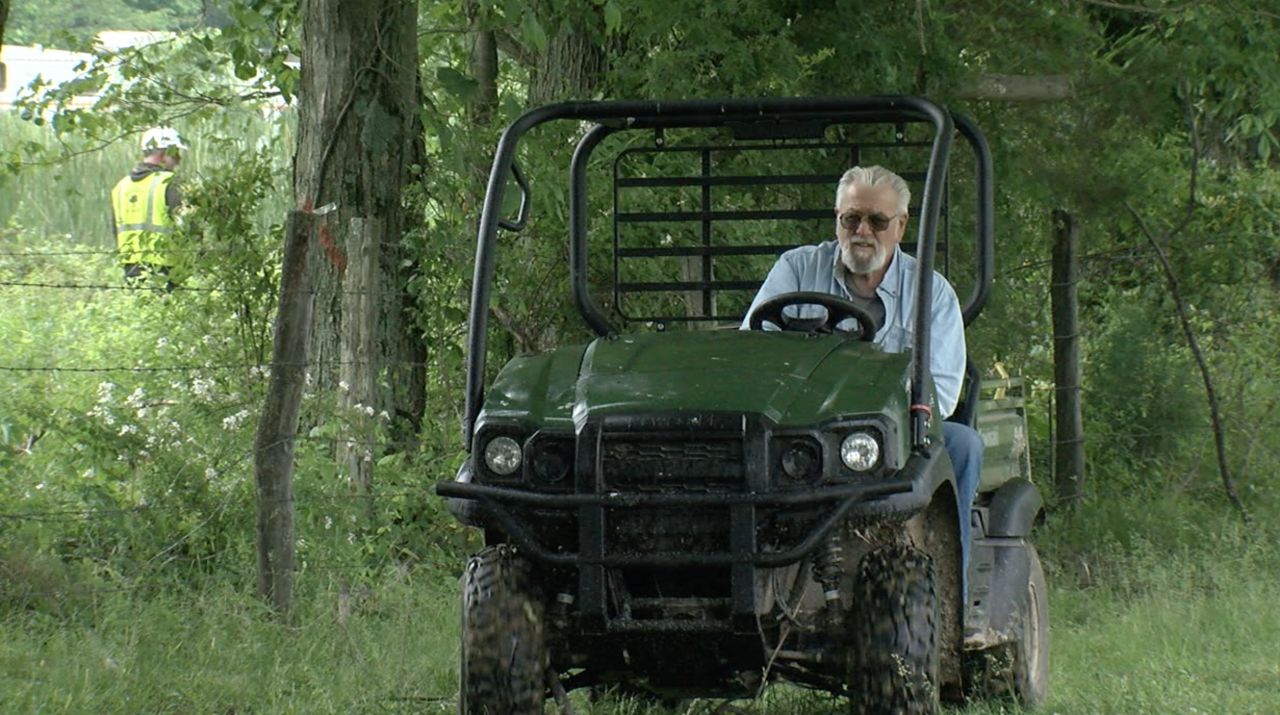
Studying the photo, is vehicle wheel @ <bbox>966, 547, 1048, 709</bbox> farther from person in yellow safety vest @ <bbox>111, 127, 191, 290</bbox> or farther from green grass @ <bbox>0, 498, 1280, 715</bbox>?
person in yellow safety vest @ <bbox>111, 127, 191, 290</bbox>

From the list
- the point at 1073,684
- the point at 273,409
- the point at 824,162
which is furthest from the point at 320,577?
A: the point at 824,162

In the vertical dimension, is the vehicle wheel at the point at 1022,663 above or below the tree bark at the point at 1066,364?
below

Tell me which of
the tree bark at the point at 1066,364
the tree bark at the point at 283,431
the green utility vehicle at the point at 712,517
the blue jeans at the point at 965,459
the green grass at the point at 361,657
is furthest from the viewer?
the tree bark at the point at 1066,364

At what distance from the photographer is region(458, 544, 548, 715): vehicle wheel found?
490cm

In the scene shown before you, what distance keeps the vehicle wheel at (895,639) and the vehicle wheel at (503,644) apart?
2.58ft

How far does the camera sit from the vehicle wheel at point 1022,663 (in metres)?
6.11

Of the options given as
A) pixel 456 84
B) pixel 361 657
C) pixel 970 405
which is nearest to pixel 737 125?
pixel 970 405

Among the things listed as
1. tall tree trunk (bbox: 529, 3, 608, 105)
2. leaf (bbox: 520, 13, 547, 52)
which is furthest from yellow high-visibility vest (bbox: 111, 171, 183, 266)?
leaf (bbox: 520, 13, 547, 52)

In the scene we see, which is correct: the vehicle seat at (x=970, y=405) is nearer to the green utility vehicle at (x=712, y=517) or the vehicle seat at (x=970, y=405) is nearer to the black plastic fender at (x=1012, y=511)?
the black plastic fender at (x=1012, y=511)

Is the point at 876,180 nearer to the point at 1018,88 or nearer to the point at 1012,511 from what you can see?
the point at 1012,511

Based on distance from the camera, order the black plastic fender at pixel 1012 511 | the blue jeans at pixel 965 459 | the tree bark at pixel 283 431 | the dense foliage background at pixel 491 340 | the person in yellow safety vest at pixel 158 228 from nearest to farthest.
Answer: the blue jeans at pixel 965 459, the black plastic fender at pixel 1012 511, the dense foliage background at pixel 491 340, the tree bark at pixel 283 431, the person in yellow safety vest at pixel 158 228

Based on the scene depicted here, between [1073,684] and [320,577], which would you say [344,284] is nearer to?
[320,577]

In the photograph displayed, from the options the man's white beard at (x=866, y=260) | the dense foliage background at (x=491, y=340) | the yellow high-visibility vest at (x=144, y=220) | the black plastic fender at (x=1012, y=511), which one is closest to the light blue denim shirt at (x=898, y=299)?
the man's white beard at (x=866, y=260)

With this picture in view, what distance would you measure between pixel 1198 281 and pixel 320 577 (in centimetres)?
677
